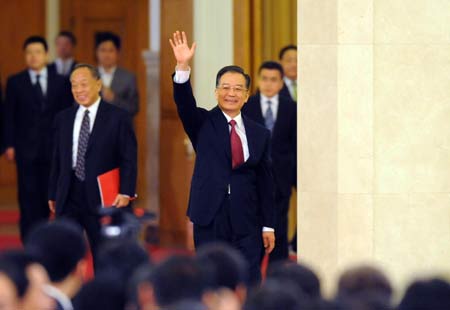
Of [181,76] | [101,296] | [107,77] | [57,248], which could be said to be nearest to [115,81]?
[107,77]

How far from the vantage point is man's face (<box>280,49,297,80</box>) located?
43.9ft

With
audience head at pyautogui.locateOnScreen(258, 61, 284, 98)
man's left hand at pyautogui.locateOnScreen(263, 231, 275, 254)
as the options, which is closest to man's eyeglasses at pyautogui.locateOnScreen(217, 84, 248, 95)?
man's left hand at pyautogui.locateOnScreen(263, 231, 275, 254)

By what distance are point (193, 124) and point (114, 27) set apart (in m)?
Answer: 11.5

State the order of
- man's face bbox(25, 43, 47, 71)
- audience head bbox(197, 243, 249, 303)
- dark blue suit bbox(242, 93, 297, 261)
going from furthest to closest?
1. man's face bbox(25, 43, 47, 71)
2. dark blue suit bbox(242, 93, 297, 261)
3. audience head bbox(197, 243, 249, 303)

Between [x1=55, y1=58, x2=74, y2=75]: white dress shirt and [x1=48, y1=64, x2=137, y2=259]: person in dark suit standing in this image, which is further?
[x1=55, y1=58, x2=74, y2=75]: white dress shirt

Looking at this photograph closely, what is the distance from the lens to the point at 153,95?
58.1ft

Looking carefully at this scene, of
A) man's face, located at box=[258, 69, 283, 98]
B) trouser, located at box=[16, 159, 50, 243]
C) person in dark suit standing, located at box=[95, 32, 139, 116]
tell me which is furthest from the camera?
person in dark suit standing, located at box=[95, 32, 139, 116]

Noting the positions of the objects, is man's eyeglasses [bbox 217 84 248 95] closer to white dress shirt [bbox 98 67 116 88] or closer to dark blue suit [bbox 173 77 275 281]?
dark blue suit [bbox 173 77 275 281]

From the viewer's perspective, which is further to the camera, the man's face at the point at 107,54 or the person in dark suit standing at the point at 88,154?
the man's face at the point at 107,54

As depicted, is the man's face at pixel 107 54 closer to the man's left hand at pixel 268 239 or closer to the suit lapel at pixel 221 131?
the suit lapel at pixel 221 131

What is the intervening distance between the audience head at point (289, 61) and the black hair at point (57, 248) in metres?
7.38

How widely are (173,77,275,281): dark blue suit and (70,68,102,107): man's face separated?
1610 mm

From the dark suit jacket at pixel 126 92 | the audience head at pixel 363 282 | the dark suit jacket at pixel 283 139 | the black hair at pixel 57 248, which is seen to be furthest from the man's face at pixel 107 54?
the audience head at pixel 363 282

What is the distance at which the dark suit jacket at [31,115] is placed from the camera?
1310 centimetres
